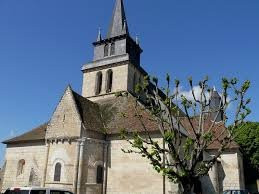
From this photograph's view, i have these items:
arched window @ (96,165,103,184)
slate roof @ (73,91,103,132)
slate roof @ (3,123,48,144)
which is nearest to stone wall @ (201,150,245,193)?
arched window @ (96,165,103,184)

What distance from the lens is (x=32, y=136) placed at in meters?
24.8

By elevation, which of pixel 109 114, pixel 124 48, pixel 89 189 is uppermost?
pixel 124 48

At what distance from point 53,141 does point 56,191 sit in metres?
8.13

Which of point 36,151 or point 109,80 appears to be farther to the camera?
point 109,80

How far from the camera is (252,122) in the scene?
36.6 metres

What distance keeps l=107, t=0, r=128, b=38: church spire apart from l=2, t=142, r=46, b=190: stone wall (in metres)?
14.6

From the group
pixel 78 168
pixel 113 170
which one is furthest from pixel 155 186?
pixel 78 168

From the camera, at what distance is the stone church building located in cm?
2077

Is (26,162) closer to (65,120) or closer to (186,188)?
(65,120)

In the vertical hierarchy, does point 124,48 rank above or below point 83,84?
above

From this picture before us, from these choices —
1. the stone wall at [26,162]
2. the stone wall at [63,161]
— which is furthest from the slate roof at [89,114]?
the stone wall at [26,162]

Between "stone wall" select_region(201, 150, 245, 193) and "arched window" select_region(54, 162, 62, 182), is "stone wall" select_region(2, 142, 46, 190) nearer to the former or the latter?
"arched window" select_region(54, 162, 62, 182)

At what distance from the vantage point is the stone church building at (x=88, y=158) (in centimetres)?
2077

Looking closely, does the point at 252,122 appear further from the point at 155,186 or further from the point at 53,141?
the point at 53,141
